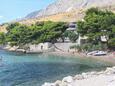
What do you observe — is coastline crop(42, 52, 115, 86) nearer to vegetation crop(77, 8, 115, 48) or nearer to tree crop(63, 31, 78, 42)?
vegetation crop(77, 8, 115, 48)

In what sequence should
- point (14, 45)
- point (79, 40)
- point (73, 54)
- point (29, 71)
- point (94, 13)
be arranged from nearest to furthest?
point (29, 71)
point (73, 54)
point (79, 40)
point (94, 13)
point (14, 45)

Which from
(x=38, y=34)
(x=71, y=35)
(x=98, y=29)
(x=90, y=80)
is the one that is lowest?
(x=90, y=80)

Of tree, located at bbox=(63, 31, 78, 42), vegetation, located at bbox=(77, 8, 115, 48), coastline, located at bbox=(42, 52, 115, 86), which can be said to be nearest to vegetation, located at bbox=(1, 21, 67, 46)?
tree, located at bbox=(63, 31, 78, 42)

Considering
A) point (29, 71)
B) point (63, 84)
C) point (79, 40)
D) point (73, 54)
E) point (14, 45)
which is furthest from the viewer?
point (14, 45)

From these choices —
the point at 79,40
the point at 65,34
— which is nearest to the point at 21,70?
the point at 79,40

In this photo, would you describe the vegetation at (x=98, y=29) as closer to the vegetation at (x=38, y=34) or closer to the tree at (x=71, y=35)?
the tree at (x=71, y=35)

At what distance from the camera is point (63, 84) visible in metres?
39.1

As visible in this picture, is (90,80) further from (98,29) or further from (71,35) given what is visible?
(71,35)

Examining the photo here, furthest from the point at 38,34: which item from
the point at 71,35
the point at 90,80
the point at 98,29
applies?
the point at 90,80

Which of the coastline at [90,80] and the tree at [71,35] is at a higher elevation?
the tree at [71,35]

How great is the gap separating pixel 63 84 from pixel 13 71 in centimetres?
2169

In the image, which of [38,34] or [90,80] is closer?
[90,80]

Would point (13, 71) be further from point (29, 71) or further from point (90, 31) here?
point (90, 31)

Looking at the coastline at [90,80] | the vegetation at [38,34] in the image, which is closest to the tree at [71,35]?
the vegetation at [38,34]
